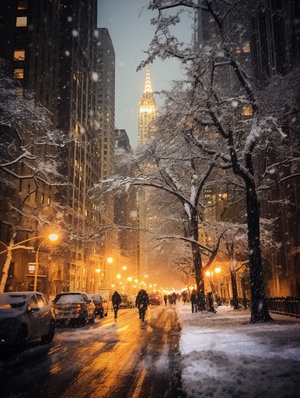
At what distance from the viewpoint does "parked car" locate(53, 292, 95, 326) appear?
18125mm

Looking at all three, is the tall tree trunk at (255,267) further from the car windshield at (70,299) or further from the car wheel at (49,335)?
the car windshield at (70,299)

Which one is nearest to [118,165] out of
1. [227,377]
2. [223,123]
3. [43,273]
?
[223,123]

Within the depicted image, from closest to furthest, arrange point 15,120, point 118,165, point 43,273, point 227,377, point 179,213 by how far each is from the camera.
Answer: point 227,377, point 118,165, point 15,120, point 179,213, point 43,273

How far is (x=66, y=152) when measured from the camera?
253ft

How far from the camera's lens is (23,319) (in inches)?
396

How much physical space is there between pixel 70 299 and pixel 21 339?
937 cm

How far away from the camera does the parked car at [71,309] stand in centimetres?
1812

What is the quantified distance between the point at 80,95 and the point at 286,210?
7107 cm

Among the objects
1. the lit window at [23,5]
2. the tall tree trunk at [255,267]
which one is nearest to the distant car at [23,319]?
the tall tree trunk at [255,267]

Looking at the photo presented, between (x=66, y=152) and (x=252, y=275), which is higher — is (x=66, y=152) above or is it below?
above

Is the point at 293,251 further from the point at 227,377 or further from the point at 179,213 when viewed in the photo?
the point at 227,377

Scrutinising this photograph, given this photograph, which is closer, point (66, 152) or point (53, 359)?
point (53, 359)

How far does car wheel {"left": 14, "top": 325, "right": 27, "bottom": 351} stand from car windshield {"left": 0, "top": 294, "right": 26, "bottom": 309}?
0.80 m

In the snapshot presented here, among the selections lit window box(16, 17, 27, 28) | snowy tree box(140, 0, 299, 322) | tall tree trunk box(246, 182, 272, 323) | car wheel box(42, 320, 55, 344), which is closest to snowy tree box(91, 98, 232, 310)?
snowy tree box(140, 0, 299, 322)
